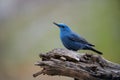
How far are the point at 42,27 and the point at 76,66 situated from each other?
2.12 metres

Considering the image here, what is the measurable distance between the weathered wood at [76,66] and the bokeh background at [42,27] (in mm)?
1936

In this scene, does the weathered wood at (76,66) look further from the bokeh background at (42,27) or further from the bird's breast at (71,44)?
the bokeh background at (42,27)

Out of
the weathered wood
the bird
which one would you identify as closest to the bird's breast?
the bird

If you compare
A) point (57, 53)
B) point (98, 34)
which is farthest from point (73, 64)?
point (98, 34)

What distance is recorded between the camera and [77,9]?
14.6 ft

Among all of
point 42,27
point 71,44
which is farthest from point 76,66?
point 42,27

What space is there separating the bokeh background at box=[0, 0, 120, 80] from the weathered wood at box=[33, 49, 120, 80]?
6.35 feet

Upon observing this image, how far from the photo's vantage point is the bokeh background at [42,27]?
4.34m

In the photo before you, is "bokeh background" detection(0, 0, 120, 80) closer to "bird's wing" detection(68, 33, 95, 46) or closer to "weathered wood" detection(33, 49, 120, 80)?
"bird's wing" detection(68, 33, 95, 46)

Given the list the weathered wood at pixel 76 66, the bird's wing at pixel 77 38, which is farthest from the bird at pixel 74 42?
the weathered wood at pixel 76 66

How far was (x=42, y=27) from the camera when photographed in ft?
14.4

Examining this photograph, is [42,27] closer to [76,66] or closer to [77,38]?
[77,38]

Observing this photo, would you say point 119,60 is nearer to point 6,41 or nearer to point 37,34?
point 37,34

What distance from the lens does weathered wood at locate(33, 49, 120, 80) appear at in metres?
2.32
